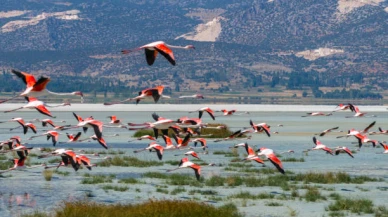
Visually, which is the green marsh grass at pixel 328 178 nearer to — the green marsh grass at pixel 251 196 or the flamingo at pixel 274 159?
the green marsh grass at pixel 251 196

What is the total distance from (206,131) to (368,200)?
3786 cm

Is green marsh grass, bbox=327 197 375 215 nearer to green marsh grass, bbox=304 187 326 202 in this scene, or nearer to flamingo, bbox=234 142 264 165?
green marsh grass, bbox=304 187 326 202

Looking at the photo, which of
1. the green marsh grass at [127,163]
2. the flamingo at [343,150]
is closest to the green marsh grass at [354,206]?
the flamingo at [343,150]

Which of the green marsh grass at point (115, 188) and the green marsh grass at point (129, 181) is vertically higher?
the green marsh grass at point (115, 188)

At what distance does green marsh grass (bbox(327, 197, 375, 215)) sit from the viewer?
29.9 m

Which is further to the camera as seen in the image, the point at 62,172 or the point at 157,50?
the point at 62,172

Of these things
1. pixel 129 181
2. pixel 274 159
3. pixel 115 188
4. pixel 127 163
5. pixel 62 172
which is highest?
pixel 274 159

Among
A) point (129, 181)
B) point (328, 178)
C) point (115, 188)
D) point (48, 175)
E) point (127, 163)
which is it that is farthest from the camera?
point (127, 163)

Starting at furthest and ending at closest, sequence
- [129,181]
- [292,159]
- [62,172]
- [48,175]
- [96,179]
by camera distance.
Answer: [292,159], [62,172], [48,175], [96,179], [129,181]

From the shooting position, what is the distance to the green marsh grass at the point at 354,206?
29.9 metres

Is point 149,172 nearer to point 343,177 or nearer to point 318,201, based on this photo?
point 343,177

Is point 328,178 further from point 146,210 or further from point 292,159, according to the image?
point 146,210

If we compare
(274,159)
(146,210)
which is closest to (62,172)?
(146,210)

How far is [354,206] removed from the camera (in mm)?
30297
